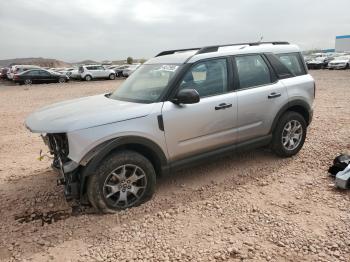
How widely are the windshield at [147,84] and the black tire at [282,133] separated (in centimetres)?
195

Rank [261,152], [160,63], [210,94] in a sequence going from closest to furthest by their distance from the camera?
[210,94] → [160,63] → [261,152]

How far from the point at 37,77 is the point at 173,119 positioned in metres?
24.1

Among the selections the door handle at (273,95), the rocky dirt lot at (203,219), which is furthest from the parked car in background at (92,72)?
the door handle at (273,95)

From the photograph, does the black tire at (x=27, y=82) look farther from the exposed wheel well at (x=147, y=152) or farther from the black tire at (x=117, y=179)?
the black tire at (x=117, y=179)

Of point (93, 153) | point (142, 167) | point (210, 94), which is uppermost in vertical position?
point (210, 94)

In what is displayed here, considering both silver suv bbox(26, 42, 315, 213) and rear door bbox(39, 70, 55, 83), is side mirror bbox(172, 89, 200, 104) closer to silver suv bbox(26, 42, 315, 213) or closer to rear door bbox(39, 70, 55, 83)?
silver suv bbox(26, 42, 315, 213)

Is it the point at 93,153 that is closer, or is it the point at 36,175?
the point at 93,153

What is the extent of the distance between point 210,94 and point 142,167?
131cm

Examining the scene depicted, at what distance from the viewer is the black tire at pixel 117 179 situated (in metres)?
3.37

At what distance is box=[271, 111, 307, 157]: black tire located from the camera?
4.82 metres

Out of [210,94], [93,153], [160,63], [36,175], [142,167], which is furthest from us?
[36,175]

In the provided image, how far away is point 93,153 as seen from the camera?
3.31 m

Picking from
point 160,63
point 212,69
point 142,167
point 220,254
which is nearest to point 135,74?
point 160,63

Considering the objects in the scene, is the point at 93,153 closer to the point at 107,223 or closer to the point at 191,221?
the point at 107,223
